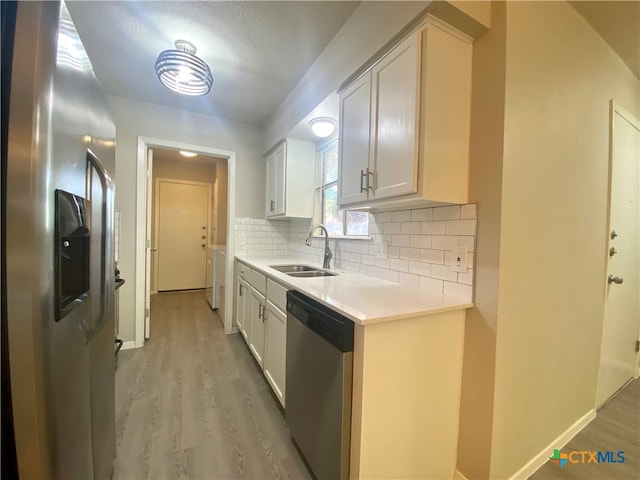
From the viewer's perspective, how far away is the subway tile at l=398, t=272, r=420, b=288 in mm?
1570

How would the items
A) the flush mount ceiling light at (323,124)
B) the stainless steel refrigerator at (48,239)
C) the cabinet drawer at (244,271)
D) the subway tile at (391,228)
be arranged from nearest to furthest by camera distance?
the stainless steel refrigerator at (48,239), the subway tile at (391,228), the flush mount ceiling light at (323,124), the cabinet drawer at (244,271)

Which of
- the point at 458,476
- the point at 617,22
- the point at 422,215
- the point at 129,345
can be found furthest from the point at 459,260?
the point at 129,345

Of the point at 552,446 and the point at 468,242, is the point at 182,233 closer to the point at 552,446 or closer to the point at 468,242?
the point at 468,242

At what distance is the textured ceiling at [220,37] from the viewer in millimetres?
1580

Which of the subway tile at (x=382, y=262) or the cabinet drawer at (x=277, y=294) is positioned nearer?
the cabinet drawer at (x=277, y=294)

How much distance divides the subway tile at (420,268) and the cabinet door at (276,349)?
822mm

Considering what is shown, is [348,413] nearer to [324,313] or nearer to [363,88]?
[324,313]

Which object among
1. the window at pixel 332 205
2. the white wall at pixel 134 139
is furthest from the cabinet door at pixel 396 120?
the white wall at pixel 134 139

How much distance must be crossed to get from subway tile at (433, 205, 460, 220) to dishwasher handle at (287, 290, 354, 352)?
77 centimetres

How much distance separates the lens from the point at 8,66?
522 mm

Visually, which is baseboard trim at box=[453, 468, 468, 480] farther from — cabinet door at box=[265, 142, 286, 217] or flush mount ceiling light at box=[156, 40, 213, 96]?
flush mount ceiling light at box=[156, 40, 213, 96]

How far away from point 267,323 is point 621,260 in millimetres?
2550

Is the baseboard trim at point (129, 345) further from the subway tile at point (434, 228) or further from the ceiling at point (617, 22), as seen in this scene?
the ceiling at point (617, 22)

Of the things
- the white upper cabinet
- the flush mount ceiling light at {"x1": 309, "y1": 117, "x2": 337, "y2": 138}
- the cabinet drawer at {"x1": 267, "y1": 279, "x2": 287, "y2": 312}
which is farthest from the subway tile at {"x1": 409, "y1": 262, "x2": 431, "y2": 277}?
the flush mount ceiling light at {"x1": 309, "y1": 117, "x2": 337, "y2": 138}
